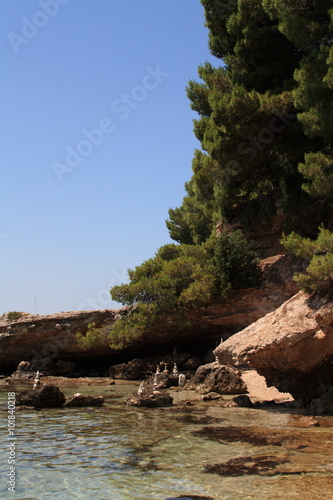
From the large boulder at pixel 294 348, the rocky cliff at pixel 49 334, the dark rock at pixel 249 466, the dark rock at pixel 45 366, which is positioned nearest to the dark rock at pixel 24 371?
the dark rock at pixel 45 366

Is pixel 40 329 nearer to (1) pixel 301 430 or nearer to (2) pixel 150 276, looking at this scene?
(2) pixel 150 276

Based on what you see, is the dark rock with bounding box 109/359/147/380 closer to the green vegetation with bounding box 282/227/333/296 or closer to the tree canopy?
the tree canopy

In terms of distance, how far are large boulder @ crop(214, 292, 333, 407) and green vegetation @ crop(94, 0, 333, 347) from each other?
860 millimetres

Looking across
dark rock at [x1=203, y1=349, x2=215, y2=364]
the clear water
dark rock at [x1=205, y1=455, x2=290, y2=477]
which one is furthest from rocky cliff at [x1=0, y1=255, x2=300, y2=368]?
dark rock at [x1=205, y1=455, x2=290, y2=477]

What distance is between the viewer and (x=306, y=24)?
14.5m

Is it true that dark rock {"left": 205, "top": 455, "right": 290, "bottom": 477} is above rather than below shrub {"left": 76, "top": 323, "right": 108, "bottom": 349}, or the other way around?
below

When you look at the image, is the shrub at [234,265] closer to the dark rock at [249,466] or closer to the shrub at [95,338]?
the shrub at [95,338]

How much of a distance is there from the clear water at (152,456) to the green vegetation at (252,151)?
16.1ft

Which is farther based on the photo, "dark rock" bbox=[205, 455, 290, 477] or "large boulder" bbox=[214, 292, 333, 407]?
"large boulder" bbox=[214, 292, 333, 407]

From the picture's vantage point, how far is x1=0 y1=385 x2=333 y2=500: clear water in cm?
652

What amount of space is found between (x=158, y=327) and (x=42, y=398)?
33.7 ft

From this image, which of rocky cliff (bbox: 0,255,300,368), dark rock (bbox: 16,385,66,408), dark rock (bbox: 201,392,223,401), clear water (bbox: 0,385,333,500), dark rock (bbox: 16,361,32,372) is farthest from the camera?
dark rock (bbox: 16,361,32,372)

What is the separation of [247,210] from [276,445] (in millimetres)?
15125

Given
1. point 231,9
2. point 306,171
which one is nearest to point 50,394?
point 306,171
